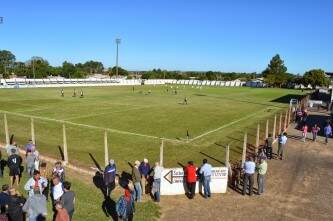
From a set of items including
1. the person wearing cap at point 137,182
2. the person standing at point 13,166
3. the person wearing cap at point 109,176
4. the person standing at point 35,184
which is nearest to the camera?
the person standing at point 35,184

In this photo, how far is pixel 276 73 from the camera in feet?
486

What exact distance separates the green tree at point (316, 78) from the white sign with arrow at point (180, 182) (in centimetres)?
13696

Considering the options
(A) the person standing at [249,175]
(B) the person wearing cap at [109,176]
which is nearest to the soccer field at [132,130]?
(B) the person wearing cap at [109,176]

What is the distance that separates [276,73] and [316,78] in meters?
14.4

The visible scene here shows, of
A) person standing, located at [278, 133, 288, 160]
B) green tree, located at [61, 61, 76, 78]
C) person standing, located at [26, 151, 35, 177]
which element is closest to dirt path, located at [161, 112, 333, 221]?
person standing, located at [278, 133, 288, 160]

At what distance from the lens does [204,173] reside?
1552 centimetres

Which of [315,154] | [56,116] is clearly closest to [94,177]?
[315,154]

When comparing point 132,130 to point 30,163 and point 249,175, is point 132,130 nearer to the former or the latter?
point 30,163

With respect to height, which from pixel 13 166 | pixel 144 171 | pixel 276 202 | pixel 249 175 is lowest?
pixel 276 202

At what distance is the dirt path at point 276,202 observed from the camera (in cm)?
1392

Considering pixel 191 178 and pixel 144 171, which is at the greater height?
pixel 144 171

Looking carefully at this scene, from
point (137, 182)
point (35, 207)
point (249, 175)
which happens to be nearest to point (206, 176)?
point (249, 175)

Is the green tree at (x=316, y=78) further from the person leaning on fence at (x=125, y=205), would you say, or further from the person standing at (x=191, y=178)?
the person leaning on fence at (x=125, y=205)

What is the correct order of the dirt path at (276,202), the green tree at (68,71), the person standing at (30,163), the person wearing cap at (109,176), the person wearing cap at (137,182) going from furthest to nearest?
the green tree at (68,71) < the person standing at (30,163) < the person wearing cap at (109,176) < the person wearing cap at (137,182) < the dirt path at (276,202)
